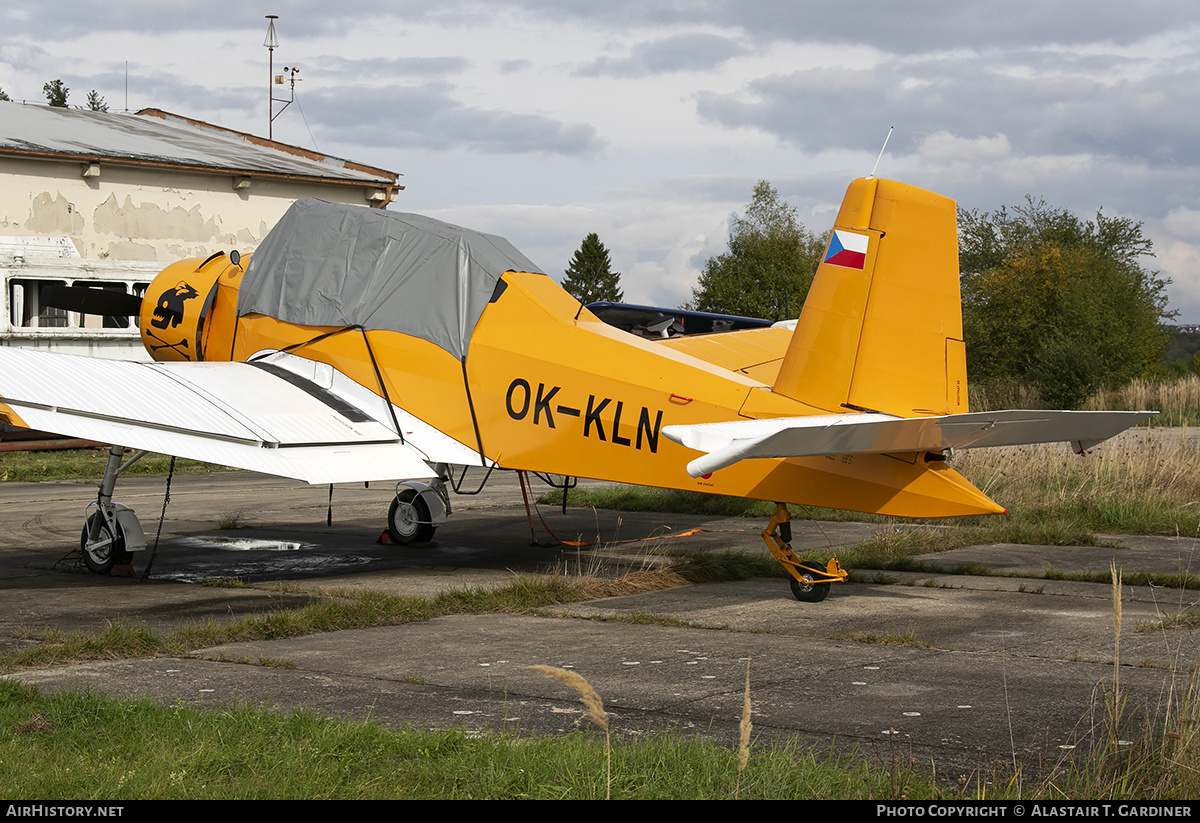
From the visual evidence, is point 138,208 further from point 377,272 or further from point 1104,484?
point 1104,484

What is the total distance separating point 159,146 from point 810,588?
2743cm

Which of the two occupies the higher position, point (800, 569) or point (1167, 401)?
point (1167, 401)

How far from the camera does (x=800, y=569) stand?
838 centimetres

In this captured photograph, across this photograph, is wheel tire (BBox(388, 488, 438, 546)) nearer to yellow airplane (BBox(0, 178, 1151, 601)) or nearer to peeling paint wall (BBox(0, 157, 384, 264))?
yellow airplane (BBox(0, 178, 1151, 601))

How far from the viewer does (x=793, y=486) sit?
315 inches

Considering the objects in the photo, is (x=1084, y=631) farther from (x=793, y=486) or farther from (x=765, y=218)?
(x=765, y=218)

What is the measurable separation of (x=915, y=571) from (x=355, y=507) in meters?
8.39

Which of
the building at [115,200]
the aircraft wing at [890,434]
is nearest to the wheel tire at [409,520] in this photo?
the aircraft wing at [890,434]

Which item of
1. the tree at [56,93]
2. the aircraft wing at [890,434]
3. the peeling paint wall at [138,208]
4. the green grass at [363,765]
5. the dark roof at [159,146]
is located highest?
the tree at [56,93]

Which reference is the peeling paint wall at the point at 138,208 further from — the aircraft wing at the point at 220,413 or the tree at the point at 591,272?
the tree at the point at 591,272

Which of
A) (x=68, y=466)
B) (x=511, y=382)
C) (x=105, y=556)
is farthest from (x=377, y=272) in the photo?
(x=68, y=466)

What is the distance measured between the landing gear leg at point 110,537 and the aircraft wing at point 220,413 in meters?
0.97

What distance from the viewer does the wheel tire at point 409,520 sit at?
470 inches
